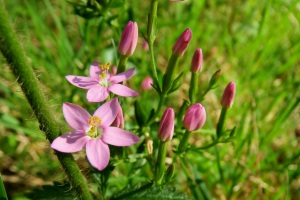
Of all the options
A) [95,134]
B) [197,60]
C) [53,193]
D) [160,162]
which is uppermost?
[197,60]

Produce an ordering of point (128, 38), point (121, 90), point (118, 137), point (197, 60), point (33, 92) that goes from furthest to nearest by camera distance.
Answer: point (197, 60), point (128, 38), point (121, 90), point (118, 137), point (33, 92)

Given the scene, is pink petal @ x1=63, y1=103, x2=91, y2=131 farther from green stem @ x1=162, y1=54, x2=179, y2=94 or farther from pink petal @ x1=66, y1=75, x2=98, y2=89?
green stem @ x1=162, y1=54, x2=179, y2=94

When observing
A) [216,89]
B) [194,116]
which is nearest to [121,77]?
[194,116]

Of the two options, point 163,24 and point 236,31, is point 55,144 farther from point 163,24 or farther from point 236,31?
point 236,31

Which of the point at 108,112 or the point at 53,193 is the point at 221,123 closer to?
the point at 108,112

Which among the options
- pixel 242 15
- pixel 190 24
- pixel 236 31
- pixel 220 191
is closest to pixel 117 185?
pixel 220 191

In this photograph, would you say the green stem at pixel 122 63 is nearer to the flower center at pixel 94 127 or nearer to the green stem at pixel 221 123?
the flower center at pixel 94 127

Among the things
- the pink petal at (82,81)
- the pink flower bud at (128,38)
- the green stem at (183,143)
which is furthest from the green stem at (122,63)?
the green stem at (183,143)

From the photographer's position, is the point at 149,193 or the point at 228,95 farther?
the point at 228,95
